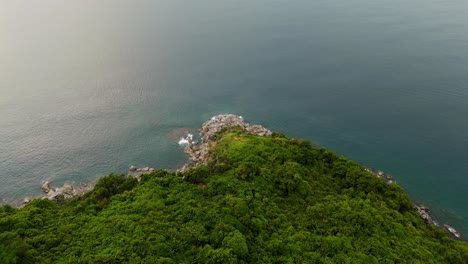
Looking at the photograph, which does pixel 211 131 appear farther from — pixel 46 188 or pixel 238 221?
pixel 238 221

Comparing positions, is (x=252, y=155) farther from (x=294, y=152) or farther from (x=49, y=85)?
(x=49, y=85)

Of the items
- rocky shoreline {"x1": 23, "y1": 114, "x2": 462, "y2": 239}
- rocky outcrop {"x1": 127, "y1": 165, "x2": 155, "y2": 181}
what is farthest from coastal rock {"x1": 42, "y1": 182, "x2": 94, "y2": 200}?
rocky outcrop {"x1": 127, "y1": 165, "x2": 155, "y2": 181}

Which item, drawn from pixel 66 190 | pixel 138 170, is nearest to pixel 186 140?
pixel 138 170

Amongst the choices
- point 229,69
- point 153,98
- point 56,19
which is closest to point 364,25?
point 229,69

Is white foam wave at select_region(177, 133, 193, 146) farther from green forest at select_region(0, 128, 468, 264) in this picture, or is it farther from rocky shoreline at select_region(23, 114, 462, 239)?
green forest at select_region(0, 128, 468, 264)

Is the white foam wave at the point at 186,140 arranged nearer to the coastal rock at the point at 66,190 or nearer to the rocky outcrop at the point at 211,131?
the rocky outcrop at the point at 211,131

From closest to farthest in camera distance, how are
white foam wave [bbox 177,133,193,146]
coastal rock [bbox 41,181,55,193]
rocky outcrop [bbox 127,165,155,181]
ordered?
coastal rock [bbox 41,181,55,193] → rocky outcrop [bbox 127,165,155,181] → white foam wave [bbox 177,133,193,146]

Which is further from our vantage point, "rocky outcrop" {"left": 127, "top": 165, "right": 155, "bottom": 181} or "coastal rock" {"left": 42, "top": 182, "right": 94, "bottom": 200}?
"rocky outcrop" {"left": 127, "top": 165, "right": 155, "bottom": 181}
